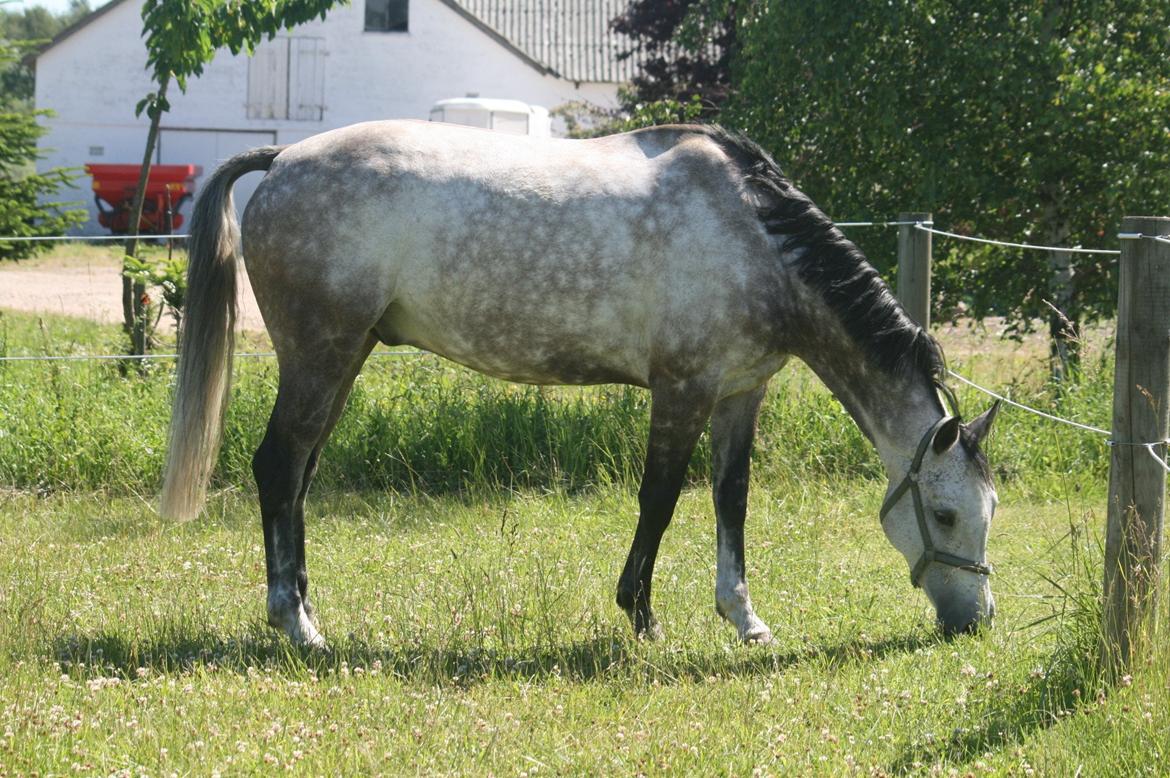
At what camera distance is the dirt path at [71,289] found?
15.4 metres

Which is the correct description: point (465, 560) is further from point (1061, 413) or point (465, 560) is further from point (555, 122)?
point (555, 122)

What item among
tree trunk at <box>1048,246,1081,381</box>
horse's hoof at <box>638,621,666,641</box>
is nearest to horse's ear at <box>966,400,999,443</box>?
horse's hoof at <box>638,621,666,641</box>

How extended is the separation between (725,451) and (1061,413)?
3.63 metres

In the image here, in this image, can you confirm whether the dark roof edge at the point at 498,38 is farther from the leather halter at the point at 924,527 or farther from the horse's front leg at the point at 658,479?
the leather halter at the point at 924,527

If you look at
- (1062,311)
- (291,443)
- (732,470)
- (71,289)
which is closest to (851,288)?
(732,470)

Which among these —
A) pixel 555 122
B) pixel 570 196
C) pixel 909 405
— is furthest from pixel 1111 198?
pixel 555 122

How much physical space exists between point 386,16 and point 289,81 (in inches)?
115

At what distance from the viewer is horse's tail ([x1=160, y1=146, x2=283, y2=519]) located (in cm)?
530

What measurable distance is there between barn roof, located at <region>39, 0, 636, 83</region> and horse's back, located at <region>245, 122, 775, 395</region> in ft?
93.2

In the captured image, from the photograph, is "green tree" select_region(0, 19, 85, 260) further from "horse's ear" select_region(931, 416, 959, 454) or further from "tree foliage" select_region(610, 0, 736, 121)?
"tree foliage" select_region(610, 0, 736, 121)

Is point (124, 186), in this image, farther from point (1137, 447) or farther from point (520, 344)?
point (1137, 447)

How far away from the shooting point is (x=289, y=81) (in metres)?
32.8

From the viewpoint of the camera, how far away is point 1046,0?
9172mm

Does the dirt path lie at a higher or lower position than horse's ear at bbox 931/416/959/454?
lower
